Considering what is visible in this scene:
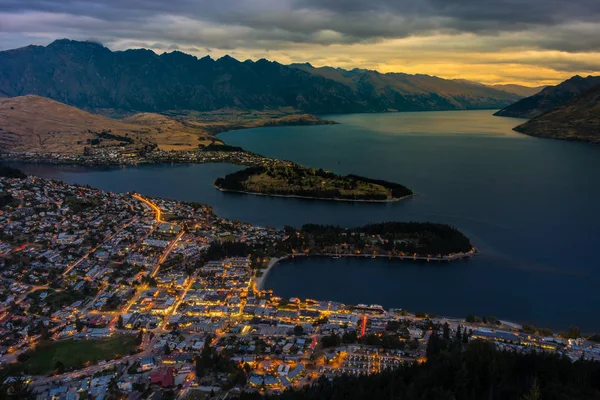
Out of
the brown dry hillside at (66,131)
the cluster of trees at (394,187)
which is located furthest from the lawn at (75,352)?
the brown dry hillside at (66,131)

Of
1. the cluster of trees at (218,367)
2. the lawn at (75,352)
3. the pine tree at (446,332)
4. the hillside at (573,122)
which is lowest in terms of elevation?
the lawn at (75,352)

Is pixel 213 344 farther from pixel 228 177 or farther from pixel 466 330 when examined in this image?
pixel 228 177

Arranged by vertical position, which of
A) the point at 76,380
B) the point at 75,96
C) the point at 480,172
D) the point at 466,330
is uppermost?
the point at 75,96

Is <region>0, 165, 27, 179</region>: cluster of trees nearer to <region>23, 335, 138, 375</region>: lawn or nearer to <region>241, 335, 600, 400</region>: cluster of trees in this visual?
<region>23, 335, 138, 375</region>: lawn

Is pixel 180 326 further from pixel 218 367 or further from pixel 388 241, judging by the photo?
pixel 388 241

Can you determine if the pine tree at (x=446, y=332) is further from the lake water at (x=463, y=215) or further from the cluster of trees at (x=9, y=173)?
the cluster of trees at (x=9, y=173)

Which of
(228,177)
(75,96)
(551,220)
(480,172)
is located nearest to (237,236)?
(228,177)
